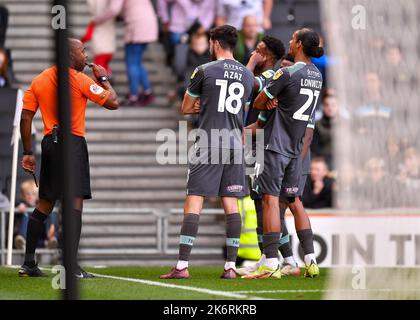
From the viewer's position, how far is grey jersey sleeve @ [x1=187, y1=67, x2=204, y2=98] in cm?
1127

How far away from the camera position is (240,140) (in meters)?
11.5

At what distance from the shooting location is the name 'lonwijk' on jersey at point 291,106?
11.5 metres

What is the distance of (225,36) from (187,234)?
168 cm

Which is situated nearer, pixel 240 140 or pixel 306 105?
pixel 240 140

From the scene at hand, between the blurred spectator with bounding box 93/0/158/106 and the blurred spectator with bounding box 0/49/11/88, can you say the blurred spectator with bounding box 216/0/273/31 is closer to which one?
the blurred spectator with bounding box 93/0/158/106

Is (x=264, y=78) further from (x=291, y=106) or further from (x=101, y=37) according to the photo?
(x=101, y=37)

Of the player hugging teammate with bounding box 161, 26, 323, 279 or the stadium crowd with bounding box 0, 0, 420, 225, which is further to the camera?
the stadium crowd with bounding box 0, 0, 420, 225

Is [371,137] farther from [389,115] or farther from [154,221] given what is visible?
[154,221]

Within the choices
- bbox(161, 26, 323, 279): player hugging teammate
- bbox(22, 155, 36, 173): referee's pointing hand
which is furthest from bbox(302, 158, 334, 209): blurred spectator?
bbox(22, 155, 36, 173): referee's pointing hand

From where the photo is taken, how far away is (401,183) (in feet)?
34.0

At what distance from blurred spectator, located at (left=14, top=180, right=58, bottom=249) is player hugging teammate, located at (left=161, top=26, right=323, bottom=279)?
486cm

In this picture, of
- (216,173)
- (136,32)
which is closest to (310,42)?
(216,173)

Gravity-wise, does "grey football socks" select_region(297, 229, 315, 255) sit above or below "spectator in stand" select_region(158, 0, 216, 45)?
below
